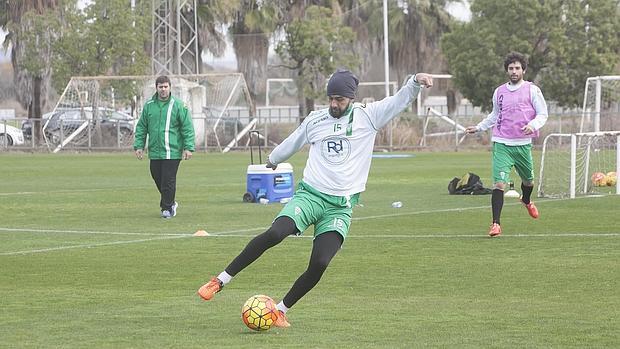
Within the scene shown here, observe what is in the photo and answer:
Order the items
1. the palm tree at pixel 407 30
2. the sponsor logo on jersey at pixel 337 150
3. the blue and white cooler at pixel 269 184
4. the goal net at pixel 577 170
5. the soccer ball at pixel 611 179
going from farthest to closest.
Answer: the palm tree at pixel 407 30 < the soccer ball at pixel 611 179 < the goal net at pixel 577 170 < the blue and white cooler at pixel 269 184 < the sponsor logo on jersey at pixel 337 150

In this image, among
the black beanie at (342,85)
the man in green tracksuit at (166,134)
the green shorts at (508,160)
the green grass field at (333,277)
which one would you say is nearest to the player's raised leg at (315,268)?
the green grass field at (333,277)

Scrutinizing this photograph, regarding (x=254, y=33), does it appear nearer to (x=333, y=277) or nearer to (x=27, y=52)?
(x=27, y=52)

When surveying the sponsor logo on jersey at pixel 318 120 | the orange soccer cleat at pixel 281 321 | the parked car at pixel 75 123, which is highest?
the sponsor logo on jersey at pixel 318 120

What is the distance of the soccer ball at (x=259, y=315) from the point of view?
882 cm

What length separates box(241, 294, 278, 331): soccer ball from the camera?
8820 millimetres

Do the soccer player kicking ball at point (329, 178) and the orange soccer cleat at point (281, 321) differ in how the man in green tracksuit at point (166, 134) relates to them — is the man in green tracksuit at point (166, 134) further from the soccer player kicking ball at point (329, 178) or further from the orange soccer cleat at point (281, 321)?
the orange soccer cleat at point (281, 321)

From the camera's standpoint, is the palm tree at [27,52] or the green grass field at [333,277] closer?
the green grass field at [333,277]

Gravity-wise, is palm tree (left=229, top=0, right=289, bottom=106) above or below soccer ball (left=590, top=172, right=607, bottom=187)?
above

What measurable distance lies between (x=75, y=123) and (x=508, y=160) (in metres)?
36.5

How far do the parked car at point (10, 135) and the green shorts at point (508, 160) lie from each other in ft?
125

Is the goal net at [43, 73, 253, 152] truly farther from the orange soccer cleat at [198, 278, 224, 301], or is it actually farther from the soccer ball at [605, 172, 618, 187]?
the orange soccer cleat at [198, 278, 224, 301]

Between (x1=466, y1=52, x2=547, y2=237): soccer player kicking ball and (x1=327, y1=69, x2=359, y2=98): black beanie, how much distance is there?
6335 mm

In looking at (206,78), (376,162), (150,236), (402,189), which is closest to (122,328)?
(150,236)

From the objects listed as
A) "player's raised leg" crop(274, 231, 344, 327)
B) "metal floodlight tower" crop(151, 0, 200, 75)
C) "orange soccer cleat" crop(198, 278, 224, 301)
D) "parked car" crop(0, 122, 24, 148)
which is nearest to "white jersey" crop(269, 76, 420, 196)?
"player's raised leg" crop(274, 231, 344, 327)
